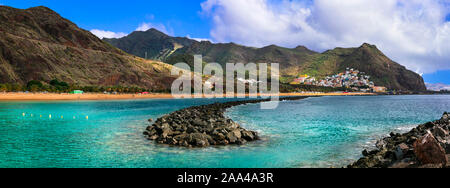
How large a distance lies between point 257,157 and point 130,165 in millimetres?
7716

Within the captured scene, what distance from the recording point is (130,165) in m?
16.3

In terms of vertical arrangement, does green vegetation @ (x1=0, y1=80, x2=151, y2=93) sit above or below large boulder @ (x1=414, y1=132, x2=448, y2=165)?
above

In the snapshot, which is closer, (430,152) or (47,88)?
(430,152)

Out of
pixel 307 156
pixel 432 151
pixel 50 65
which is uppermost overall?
pixel 50 65

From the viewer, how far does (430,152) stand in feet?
43.2

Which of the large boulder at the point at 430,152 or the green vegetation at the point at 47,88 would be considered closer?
the large boulder at the point at 430,152

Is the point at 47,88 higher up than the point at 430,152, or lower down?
higher up

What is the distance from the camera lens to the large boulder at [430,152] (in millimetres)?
13000

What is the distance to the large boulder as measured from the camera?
13.0 metres

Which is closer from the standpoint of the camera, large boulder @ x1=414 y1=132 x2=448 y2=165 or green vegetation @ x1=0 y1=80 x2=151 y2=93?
large boulder @ x1=414 y1=132 x2=448 y2=165

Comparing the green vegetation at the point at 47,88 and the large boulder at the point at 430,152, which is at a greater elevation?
the green vegetation at the point at 47,88
